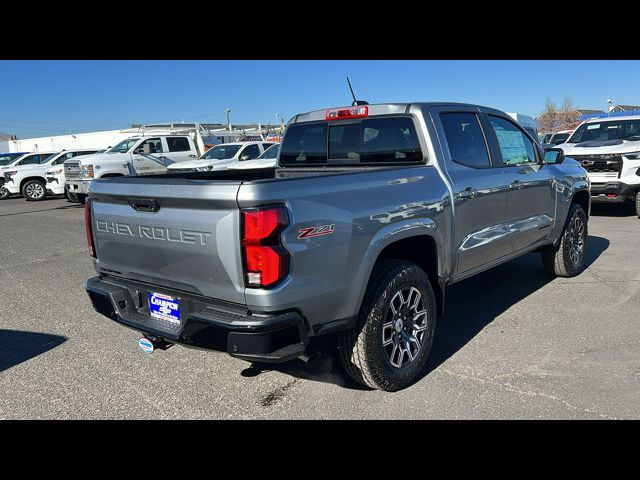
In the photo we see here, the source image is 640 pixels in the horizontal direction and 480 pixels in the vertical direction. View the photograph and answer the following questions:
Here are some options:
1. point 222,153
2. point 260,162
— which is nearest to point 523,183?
point 260,162

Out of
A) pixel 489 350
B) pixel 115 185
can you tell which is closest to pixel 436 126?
pixel 489 350

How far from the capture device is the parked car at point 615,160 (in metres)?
9.60

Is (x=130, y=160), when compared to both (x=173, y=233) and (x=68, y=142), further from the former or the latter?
(x=68, y=142)

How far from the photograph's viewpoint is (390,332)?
3.29m

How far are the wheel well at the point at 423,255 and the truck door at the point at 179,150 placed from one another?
1381 cm

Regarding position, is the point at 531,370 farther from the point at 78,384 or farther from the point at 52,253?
the point at 52,253

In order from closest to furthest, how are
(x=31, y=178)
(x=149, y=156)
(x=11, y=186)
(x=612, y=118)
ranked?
(x=612, y=118), (x=149, y=156), (x=31, y=178), (x=11, y=186)

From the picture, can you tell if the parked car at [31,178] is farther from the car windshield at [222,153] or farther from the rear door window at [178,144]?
the car windshield at [222,153]

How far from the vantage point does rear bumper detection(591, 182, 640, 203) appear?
31.8ft

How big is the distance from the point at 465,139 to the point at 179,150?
46.0ft

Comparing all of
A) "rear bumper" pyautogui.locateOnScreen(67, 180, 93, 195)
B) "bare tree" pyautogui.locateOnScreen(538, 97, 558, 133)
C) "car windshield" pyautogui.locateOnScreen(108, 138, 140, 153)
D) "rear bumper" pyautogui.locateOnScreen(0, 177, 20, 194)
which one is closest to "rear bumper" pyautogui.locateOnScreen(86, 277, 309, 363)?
"rear bumper" pyautogui.locateOnScreen(67, 180, 93, 195)

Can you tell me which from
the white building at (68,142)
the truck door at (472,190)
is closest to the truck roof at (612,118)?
the truck door at (472,190)

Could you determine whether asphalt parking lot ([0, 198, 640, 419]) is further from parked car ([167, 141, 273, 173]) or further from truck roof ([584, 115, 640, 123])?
parked car ([167, 141, 273, 173])

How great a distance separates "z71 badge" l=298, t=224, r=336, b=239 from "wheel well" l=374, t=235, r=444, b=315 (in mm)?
875
